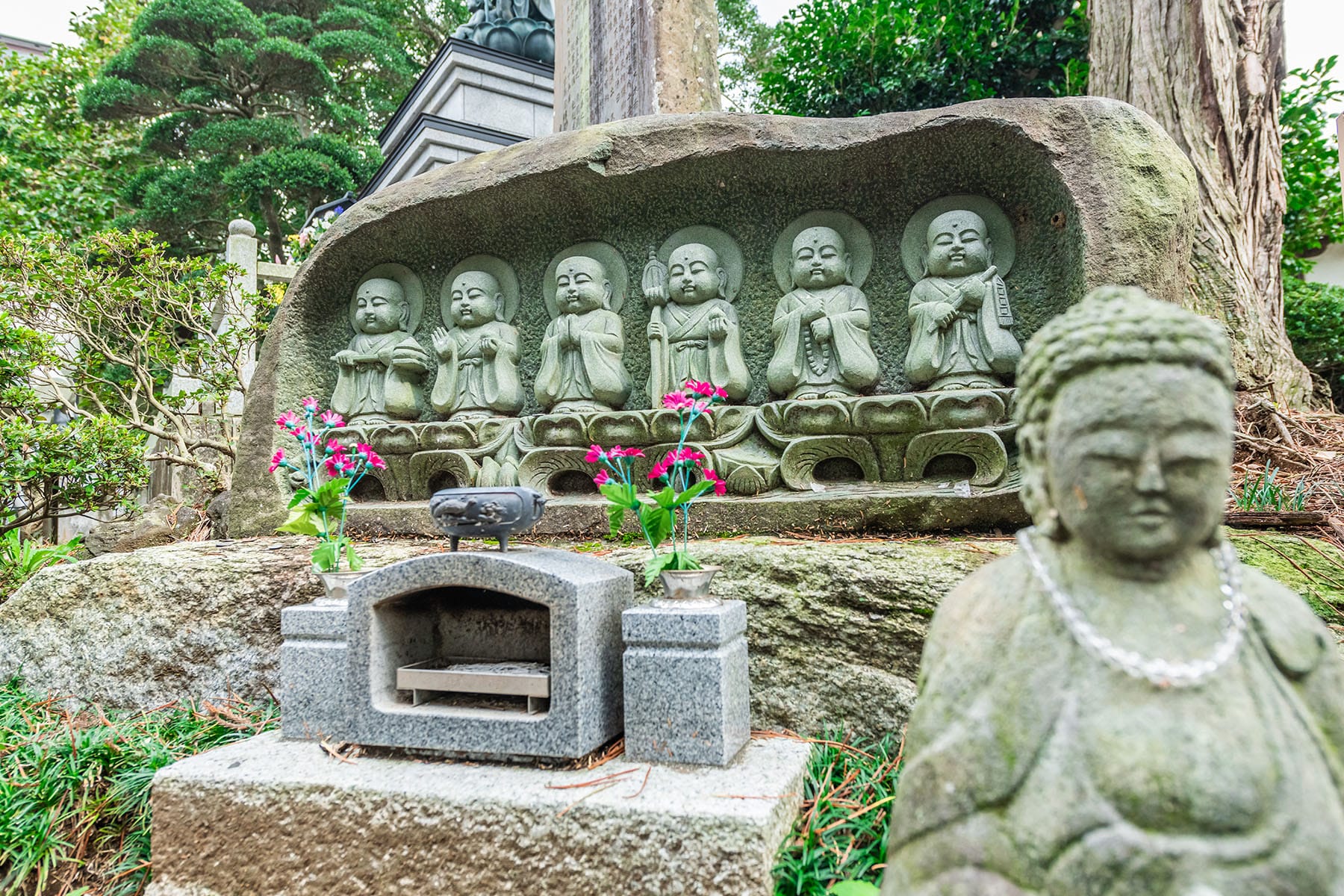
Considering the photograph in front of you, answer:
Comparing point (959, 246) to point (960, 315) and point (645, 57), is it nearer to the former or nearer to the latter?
point (960, 315)

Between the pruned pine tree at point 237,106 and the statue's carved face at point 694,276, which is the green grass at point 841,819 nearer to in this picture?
the statue's carved face at point 694,276

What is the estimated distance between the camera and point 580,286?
15.5 feet

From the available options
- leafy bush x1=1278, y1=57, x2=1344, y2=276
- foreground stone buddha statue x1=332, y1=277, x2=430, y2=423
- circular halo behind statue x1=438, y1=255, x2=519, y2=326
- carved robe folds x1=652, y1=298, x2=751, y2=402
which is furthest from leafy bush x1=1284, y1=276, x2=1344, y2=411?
foreground stone buddha statue x1=332, y1=277, x2=430, y2=423

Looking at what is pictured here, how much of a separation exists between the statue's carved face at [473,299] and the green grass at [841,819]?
3.36 meters

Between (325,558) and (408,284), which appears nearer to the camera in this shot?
(325,558)

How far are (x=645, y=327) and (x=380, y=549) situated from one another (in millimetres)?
1968

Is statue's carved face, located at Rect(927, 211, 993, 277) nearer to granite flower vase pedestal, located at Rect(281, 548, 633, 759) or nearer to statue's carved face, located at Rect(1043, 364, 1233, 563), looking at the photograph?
granite flower vase pedestal, located at Rect(281, 548, 633, 759)

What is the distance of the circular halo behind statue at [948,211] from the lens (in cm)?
419

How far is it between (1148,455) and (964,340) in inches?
115

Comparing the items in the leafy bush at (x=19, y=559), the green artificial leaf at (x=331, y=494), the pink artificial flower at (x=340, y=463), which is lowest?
the leafy bush at (x=19, y=559)

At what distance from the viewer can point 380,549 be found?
13.4 feet

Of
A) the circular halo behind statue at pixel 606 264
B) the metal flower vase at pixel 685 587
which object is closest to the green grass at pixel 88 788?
the metal flower vase at pixel 685 587

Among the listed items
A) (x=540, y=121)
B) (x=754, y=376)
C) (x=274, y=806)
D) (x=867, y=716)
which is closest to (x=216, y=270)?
(x=540, y=121)

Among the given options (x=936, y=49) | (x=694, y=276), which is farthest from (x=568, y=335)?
(x=936, y=49)
